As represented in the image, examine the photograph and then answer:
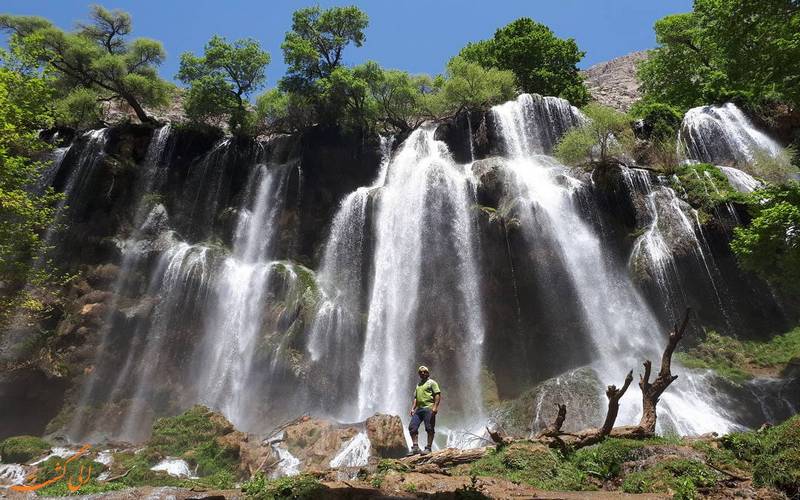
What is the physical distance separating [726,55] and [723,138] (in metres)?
10.6

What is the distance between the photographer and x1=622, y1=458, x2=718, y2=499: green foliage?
17.9 feet

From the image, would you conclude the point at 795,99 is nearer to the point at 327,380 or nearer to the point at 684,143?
the point at 684,143

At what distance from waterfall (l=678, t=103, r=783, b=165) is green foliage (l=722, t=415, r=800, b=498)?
1888 cm

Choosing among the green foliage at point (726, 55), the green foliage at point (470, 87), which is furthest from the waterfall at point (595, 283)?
the green foliage at point (726, 55)

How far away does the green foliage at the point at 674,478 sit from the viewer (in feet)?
17.9

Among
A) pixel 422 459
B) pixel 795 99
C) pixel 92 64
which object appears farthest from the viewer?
pixel 92 64

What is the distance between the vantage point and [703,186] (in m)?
17.1

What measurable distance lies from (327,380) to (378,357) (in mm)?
1991

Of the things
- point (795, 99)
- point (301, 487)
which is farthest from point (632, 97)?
point (301, 487)

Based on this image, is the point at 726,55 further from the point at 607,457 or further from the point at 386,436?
the point at 386,436

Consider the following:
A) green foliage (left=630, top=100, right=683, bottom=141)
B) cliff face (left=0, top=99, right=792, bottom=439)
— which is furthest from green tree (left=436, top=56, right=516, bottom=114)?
green foliage (left=630, top=100, right=683, bottom=141)

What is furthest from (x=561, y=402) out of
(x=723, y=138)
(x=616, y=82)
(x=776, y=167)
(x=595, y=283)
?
(x=616, y=82)

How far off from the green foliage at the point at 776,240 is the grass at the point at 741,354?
2944 mm

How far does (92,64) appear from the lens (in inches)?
993
